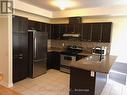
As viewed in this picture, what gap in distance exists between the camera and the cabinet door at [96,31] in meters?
4.87

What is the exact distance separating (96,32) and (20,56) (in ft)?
10.1

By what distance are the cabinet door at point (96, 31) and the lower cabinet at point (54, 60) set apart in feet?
5.85

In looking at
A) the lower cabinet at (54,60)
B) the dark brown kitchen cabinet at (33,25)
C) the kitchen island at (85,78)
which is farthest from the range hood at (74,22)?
the kitchen island at (85,78)

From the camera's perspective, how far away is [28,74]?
455 centimetres

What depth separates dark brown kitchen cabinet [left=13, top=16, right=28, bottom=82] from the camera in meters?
3.84

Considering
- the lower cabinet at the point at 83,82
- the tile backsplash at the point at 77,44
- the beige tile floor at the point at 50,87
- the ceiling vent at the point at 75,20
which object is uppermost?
the ceiling vent at the point at 75,20

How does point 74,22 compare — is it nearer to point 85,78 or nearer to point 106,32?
point 106,32

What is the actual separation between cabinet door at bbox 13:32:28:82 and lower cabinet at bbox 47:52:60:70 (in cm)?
140

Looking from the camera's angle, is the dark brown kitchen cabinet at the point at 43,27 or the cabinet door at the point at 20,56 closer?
the cabinet door at the point at 20,56

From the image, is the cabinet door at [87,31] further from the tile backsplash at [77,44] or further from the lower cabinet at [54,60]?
the lower cabinet at [54,60]

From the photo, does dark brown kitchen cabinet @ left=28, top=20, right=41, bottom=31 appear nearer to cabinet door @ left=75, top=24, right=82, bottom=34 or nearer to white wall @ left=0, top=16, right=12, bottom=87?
white wall @ left=0, top=16, right=12, bottom=87

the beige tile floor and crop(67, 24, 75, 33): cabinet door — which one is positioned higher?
crop(67, 24, 75, 33): cabinet door

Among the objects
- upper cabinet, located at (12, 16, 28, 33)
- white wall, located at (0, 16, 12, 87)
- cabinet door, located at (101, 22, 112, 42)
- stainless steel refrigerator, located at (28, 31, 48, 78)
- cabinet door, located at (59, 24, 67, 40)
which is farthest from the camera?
cabinet door, located at (59, 24, 67, 40)

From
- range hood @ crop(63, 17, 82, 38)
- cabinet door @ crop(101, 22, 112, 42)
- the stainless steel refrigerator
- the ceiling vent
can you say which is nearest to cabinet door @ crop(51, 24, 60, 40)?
range hood @ crop(63, 17, 82, 38)
